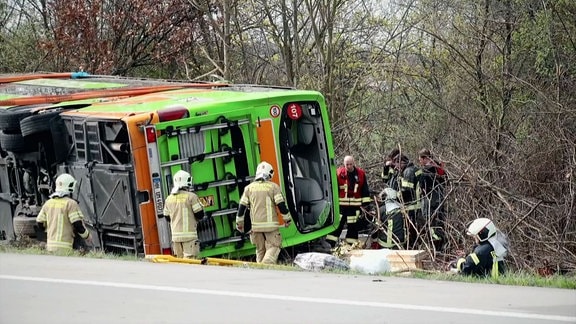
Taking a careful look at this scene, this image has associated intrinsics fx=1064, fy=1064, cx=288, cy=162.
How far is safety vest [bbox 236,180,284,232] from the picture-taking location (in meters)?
12.1

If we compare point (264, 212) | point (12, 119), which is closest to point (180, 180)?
point (264, 212)

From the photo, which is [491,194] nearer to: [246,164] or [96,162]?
[246,164]

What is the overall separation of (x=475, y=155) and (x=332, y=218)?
3.28 metres

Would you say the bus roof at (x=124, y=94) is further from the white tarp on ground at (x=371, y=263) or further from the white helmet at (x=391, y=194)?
the white tarp on ground at (x=371, y=263)

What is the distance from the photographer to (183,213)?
11.6 m

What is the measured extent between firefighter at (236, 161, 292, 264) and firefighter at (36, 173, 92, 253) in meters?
1.81

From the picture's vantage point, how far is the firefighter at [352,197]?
1468 centimetres

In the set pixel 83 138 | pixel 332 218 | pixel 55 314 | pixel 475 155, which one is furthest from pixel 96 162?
pixel 475 155

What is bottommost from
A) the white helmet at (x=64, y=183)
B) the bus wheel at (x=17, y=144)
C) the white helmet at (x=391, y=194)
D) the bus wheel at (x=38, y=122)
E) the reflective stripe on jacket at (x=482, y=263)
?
the reflective stripe on jacket at (x=482, y=263)

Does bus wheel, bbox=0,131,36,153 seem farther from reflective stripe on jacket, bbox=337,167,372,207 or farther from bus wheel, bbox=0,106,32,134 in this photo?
reflective stripe on jacket, bbox=337,167,372,207

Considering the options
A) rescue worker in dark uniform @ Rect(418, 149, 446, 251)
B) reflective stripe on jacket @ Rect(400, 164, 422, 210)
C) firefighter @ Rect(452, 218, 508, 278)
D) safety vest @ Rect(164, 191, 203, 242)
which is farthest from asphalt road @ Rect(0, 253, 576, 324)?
reflective stripe on jacket @ Rect(400, 164, 422, 210)

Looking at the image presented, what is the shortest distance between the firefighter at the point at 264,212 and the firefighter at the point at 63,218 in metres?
1.81

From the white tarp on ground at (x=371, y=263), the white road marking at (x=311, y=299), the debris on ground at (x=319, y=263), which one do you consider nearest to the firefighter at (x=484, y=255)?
the white tarp on ground at (x=371, y=263)

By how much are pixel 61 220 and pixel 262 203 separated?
2.26 metres
